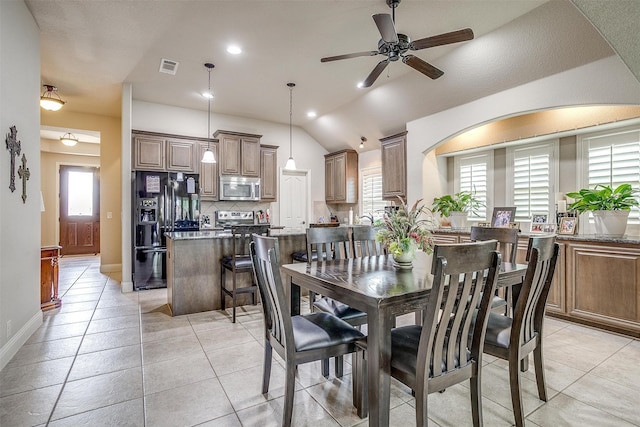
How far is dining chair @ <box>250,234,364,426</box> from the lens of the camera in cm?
166

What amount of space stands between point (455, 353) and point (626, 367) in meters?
1.91

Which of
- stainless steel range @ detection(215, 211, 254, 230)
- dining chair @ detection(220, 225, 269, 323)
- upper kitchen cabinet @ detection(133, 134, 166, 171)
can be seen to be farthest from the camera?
stainless steel range @ detection(215, 211, 254, 230)

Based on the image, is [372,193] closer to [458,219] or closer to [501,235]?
[458,219]

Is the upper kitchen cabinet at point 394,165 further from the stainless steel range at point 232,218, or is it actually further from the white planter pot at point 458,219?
the stainless steel range at point 232,218

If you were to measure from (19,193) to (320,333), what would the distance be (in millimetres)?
2987

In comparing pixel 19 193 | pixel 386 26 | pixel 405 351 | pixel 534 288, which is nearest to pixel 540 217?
pixel 534 288

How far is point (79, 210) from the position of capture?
8.84 meters

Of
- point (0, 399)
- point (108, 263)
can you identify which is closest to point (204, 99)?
point (108, 263)

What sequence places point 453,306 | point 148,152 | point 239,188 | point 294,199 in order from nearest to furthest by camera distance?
1. point 453,306
2. point 148,152
3. point 239,188
4. point 294,199

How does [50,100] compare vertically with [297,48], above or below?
below

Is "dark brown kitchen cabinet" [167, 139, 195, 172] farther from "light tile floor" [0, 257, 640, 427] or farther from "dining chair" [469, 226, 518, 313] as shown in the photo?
"dining chair" [469, 226, 518, 313]

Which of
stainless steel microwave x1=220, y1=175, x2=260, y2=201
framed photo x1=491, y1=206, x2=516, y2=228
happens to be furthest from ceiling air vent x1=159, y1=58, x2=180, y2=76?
framed photo x1=491, y1=206, x2=516, y2=228

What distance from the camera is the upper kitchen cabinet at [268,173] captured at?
→ 6.46m

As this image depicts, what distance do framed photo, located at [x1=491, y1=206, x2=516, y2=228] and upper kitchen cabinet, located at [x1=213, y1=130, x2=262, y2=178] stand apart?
416 cm
